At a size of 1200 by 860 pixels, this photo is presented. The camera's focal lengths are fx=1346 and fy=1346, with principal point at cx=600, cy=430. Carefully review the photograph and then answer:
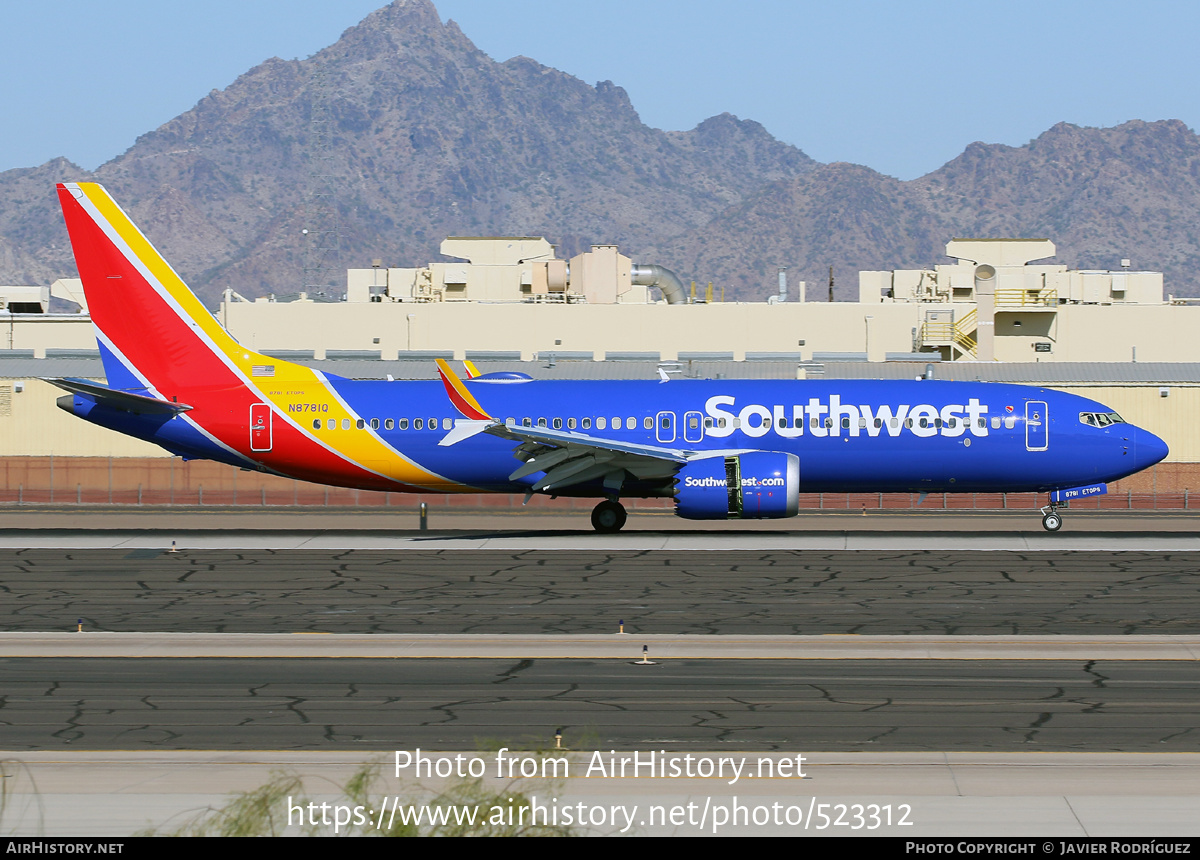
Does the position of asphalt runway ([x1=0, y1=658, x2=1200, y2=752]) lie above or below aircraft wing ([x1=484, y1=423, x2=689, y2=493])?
below

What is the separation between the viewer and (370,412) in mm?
39469

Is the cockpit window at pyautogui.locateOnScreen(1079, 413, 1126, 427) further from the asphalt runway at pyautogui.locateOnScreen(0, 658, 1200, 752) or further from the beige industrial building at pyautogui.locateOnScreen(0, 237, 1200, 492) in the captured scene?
the beige industrial building at pyautogui.locateOnScreen(0, 237, 1200, 492)

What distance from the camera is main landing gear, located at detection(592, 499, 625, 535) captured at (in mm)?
39844

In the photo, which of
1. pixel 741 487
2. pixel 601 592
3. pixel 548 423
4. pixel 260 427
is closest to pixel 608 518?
pixel 548 423

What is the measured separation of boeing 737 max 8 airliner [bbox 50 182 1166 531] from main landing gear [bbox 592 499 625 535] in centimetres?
6

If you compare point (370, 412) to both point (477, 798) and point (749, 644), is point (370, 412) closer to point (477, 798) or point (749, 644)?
point (749, 644)

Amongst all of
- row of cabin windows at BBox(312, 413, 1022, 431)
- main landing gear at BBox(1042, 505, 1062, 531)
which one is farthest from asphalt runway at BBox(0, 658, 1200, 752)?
main landing gear at BBox(1042, 505, 1062, 531)

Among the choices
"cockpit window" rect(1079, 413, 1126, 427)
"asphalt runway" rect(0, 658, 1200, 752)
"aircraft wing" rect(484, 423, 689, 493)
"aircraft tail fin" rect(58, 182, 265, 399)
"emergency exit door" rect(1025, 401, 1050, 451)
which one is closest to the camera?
"asphalt runway" rect(0, 658, 1200, 752)

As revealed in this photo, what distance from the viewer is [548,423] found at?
129 ft

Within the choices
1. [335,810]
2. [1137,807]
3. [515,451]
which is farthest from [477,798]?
[515,451]

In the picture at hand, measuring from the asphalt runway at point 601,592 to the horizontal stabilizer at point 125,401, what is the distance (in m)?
4.69

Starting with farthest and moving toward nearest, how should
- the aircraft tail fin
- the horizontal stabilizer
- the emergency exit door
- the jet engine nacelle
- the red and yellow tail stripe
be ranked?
the aircraft tail fin < the emergency exit door < the horizontal stabilizer < the red and yellow tail stripe < the jet engine nacelle

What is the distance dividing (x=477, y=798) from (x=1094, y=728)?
29.7 ft

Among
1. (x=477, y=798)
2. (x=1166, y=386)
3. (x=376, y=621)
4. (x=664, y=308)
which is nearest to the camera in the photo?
(x=477, y=798)
